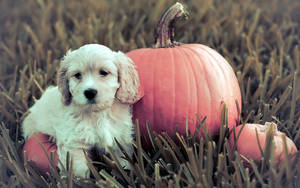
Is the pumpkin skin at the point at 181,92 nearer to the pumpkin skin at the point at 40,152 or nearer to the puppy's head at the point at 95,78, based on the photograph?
the puppy's head at the point at 95,78

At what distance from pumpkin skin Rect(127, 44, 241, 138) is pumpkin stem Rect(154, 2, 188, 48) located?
0.74 ft

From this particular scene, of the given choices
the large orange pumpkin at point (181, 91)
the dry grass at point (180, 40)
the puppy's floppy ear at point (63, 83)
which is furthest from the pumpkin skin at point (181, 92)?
the puppy's floppy ear at point (63, 83)

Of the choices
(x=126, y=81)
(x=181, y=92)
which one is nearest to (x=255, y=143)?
(x=181, y=92)

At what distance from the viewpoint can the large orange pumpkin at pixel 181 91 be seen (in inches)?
118

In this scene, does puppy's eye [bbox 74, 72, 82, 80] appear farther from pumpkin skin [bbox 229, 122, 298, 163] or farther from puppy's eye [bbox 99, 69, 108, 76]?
pumpkin skin [bbox 229, 122, 298, 163]

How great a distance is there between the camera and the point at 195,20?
532 centimetres

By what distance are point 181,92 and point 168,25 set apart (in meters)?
0.65

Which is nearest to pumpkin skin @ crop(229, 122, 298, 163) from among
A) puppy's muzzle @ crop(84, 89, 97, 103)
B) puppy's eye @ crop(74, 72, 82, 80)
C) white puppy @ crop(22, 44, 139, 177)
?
white puppy @ crop(22, 44, 139, 177)

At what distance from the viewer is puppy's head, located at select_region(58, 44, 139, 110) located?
8.45ft

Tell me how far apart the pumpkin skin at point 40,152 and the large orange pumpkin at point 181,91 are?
712mm

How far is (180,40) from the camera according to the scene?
4.83m

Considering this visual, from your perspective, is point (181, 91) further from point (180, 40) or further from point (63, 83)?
point (180, 40)

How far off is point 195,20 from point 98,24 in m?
1.33

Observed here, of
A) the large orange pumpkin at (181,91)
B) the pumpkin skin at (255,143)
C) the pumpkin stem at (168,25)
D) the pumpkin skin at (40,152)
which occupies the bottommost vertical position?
the pumpkin skin at (40,152)
